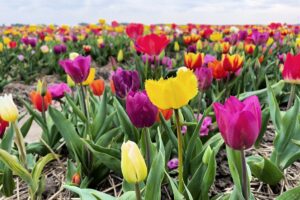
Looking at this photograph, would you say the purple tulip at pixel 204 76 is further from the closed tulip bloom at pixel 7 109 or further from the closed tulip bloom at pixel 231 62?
the closed tulip bloom at pixel 7 109

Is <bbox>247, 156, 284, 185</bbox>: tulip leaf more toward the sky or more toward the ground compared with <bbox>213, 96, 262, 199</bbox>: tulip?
more toward the ground

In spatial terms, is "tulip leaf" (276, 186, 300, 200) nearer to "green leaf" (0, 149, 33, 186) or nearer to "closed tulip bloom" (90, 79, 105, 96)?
"green leaf" (0, 149, 33, 186)

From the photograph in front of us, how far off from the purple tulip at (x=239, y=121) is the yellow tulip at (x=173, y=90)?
8.7 inches

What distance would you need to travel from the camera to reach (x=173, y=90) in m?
1.23

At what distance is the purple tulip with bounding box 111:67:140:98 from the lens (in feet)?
5.91

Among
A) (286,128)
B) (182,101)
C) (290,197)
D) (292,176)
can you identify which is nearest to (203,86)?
(286,128)

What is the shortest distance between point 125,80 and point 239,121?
2.94 feet

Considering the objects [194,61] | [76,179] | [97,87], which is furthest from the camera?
[97,87]

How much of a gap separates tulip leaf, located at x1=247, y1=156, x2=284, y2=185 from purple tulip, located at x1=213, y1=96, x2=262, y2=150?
2.24 ft

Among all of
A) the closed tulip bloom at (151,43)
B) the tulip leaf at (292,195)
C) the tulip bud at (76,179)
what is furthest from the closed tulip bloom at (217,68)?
the tulip leaf at (292,195)

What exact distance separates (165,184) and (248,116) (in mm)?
933

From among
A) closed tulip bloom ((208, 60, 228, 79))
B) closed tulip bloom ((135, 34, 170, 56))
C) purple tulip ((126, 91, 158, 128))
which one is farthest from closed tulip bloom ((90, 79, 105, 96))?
purple tulip ((126, 91, 158, 128))

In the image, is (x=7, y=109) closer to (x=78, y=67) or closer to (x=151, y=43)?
→ (x=78, y=67)

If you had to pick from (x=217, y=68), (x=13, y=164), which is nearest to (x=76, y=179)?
(x=13, y=164)
